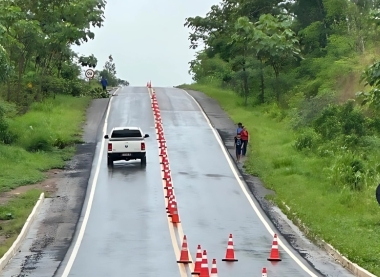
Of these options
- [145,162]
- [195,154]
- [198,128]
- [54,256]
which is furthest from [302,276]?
[198,128]

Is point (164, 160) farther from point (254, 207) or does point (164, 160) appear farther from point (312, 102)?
point (312, 102)

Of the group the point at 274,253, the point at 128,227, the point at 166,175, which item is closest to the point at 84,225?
the point at 128,227

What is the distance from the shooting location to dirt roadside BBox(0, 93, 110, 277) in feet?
62.5

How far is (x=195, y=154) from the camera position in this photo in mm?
39000

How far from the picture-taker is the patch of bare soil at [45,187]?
2911 cm

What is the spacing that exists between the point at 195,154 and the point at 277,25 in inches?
711

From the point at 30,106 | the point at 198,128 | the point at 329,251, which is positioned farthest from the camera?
the point at 30,106

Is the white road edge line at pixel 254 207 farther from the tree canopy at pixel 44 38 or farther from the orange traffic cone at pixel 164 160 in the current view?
the tree canopy at pixel 44 38

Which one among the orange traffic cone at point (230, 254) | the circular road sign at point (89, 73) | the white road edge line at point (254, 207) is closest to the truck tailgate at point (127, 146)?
the white road edge line at point (254, 207)

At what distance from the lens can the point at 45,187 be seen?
3128cm

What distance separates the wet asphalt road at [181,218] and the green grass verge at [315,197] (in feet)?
4.61

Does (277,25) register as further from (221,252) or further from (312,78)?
(221,252)

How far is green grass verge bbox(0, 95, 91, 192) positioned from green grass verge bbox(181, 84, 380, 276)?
9063 millimetres

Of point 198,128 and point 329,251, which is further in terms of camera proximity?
point 198,128
